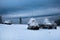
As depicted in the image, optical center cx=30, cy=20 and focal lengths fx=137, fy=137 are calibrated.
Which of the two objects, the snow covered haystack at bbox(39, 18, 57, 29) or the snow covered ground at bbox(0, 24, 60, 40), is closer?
the snow covered ground at bbox(0, 24, 60, 40)

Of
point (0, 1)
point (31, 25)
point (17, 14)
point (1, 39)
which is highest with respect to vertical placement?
point (0, 1)

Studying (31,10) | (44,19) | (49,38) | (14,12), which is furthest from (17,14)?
(49,38)

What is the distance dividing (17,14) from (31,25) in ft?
0.71

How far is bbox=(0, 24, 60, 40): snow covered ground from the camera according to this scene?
125cm

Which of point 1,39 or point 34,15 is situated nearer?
point 1,39

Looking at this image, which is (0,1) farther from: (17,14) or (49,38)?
(49,38)

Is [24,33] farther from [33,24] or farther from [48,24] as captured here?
[48,24]

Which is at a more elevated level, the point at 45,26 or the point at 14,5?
the point at 14,5

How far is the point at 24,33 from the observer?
52.7 inches

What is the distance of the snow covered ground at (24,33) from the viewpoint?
125 cm

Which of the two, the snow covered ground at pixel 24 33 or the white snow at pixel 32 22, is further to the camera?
the white snow at pixel 32 22

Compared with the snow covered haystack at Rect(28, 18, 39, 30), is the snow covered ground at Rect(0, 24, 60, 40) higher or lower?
lower

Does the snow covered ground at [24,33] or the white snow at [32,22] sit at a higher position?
the white snow at [32,22]

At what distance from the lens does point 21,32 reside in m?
1.36
